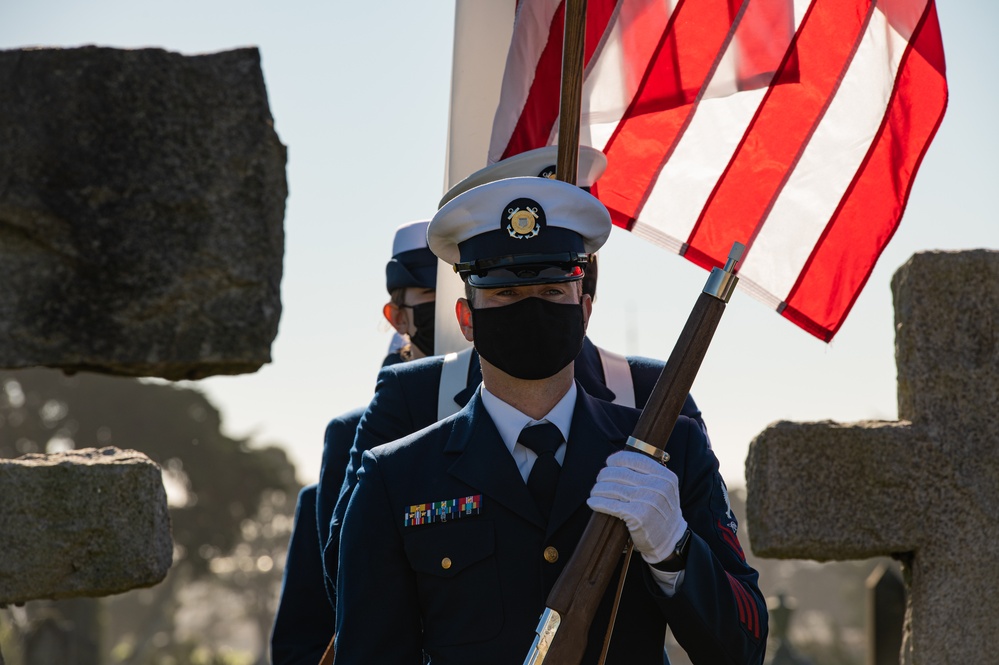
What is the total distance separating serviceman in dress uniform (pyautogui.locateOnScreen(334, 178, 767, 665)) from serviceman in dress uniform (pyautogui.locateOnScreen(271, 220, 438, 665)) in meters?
1.03

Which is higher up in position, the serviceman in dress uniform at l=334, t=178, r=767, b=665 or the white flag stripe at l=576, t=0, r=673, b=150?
the white flag stripe at l=576, t=0, r=673, b=150

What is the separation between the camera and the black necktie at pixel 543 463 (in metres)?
2.73

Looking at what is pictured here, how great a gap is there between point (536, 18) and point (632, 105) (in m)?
0.44

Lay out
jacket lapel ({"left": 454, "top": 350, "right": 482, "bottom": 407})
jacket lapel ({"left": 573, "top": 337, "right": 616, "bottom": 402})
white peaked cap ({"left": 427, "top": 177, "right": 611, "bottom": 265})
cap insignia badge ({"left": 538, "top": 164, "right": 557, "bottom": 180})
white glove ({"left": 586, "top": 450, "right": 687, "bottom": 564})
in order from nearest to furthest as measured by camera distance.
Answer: white glove ({"left": 586, "top": 450, "right": 687, "bottom": 564}) → white peaked cap ({"left": 427, "top": 177, "right": 611, "bottom": 265}) → jacket lapel ({"left": 573, "top": 337, "right": 616, "bottom": 402}) → jacket lapel ({"left": 454, "top": 350, "right": 482, "bottom": 407}) → cap insignia badge ({"left": 538, "top": 164, "right": 557, "bottom": 180})

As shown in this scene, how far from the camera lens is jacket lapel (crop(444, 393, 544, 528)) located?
271 cm

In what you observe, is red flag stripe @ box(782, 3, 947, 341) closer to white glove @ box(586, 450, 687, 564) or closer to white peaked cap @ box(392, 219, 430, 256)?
white peaked cap @ box(392, 219, 430, 256)

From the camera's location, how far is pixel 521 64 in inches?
170

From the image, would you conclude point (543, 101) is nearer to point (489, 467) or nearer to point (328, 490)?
point (328, 490)

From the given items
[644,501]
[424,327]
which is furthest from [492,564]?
[424,327]

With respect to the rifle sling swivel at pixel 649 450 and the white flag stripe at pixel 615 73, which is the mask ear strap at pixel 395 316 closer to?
the white flag stripe at pixel 615 73

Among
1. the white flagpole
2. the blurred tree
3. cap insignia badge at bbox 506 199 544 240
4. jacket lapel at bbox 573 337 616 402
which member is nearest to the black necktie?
cap insignia badge at bbox 506 199 544 240

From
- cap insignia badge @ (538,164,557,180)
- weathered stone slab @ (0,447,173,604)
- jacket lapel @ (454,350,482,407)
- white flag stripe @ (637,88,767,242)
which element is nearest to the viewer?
jacket lapel @ (454,350,482,407)

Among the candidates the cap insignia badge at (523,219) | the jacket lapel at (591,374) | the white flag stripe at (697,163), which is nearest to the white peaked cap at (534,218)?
the cap insignia badge at (523,219)

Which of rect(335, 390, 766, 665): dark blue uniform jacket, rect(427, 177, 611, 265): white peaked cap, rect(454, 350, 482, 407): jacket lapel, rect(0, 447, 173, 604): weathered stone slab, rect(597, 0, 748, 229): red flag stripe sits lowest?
rect(0, 447, 173, 604): weathered stone slab
